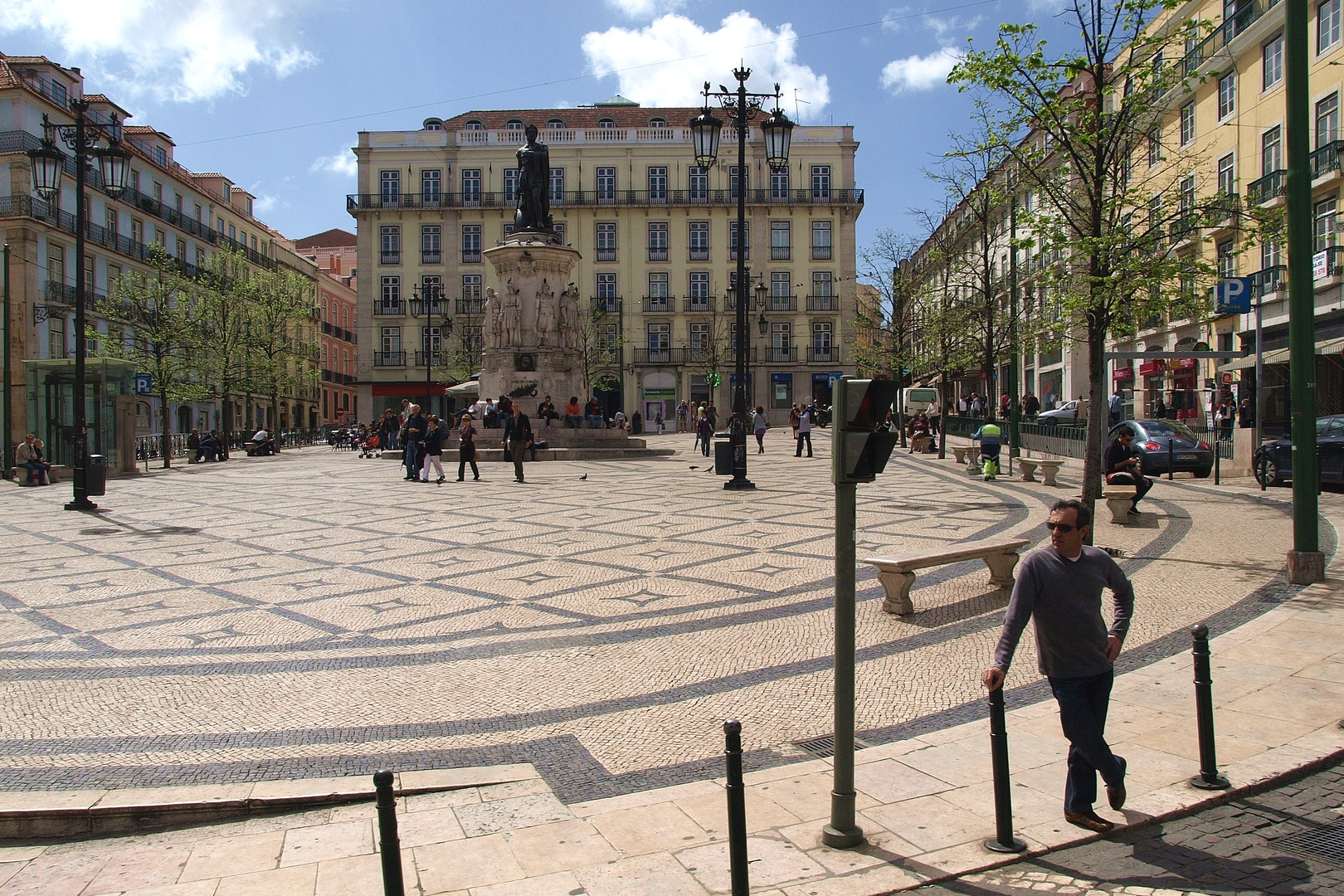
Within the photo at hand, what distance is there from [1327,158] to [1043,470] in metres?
18.4

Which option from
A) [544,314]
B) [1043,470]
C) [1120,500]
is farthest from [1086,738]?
[544,314]

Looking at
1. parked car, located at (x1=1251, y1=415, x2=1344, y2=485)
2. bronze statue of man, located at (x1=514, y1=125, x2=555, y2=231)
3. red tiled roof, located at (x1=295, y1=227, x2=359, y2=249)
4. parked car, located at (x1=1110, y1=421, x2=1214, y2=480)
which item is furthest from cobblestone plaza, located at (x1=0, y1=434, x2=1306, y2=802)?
red tiled roof, located at (x1=295, y1=227, x2=359, y2=249)

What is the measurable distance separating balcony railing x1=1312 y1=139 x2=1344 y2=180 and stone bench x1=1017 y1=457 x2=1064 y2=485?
1640cm

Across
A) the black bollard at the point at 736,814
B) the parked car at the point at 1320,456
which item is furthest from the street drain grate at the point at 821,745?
the parked car at the point at 1320,456

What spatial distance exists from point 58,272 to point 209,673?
4286cm

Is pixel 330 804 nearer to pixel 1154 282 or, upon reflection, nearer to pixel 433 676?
pixel 433 676

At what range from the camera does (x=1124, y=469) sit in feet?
42.0

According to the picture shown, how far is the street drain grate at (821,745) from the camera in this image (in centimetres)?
477

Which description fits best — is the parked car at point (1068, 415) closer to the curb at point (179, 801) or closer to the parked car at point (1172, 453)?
the parked car at point (1172, 453)

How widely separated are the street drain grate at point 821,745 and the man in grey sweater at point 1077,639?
1.10 metres

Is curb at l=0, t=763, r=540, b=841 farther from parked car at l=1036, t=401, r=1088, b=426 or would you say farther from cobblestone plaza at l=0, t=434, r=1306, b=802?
parked car at l=1036, t=401, r=1088, b=426

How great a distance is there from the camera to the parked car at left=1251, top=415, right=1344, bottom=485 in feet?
51.0

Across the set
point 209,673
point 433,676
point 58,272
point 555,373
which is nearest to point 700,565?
point 433,676

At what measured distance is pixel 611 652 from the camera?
660 centimetres
